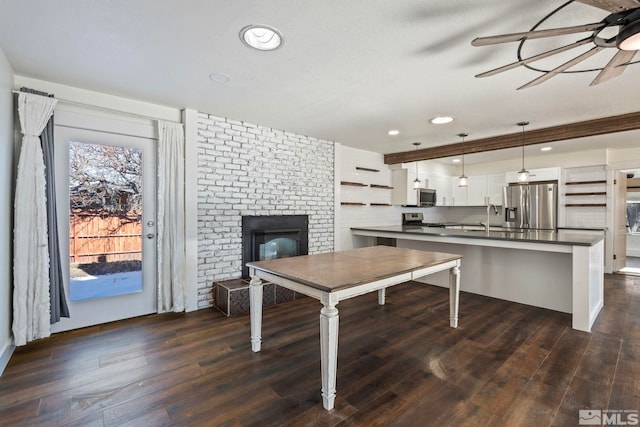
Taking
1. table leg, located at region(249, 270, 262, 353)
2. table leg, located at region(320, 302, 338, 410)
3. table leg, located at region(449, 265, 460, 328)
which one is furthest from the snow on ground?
table leg, located at region(449, 265, 460, 328)

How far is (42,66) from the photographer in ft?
7.75

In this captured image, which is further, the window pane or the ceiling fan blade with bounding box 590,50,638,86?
the window pane

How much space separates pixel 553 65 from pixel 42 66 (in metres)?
4.12

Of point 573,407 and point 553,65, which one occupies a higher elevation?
point 553,65

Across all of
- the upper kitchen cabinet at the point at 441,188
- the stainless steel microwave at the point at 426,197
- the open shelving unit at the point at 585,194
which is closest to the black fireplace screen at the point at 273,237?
the stainless steel microwave at the point at 426,197

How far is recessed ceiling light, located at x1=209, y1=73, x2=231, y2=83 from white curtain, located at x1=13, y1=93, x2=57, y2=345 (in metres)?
1.46

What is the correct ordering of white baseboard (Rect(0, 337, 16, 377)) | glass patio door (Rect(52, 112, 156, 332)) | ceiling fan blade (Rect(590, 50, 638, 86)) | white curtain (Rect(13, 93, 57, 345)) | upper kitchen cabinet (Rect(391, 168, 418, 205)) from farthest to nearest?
upper kitchen cabinet (Rect(391, 168, 418, 205)) → glass patio door (Rect(52, 112, 156, 332)) → white curtain (Rect(13, 93, 57, 345)) → white baseboard (Rect(0, 337, 16, 377)) → ceiling fan blade (Rect(590, 50, 638, 86))

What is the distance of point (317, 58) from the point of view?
2.17 m

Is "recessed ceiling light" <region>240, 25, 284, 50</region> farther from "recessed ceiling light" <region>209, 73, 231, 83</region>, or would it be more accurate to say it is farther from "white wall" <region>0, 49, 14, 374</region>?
"white wall" <region>0, 49, 14, 374</region>

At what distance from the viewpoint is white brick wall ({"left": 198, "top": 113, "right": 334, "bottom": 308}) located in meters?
3.56

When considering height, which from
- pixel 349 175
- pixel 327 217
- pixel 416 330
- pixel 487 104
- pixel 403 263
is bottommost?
pixel 416 330

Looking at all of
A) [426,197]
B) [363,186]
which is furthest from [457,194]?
[363,186]

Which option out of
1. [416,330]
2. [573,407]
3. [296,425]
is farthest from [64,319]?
[573,407]

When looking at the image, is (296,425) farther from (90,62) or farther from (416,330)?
(90,62)
